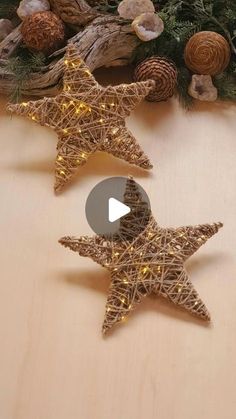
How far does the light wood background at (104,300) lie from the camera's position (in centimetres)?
85

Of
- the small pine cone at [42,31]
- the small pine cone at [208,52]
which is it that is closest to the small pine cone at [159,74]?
the small pine cone at [208,52]

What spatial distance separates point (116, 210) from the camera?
39.0 inches

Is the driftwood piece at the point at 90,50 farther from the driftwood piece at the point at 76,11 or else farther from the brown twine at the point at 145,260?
the brown twine at the point at 145,260

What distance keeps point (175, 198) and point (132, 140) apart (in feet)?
0.39

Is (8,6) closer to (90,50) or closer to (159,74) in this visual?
(90,50)

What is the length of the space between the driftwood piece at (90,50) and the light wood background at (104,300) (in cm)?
6

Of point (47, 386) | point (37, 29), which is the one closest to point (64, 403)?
point (47, 386)

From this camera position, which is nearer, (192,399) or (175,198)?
(192,399)

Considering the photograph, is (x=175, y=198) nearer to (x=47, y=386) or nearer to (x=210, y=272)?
(x=210, y=272)

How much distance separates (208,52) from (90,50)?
0.67ft

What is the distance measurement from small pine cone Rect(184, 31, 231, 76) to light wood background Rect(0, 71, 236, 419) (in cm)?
Result: 9

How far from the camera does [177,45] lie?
119 cm

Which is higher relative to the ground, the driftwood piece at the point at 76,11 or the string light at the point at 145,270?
the driftwood piece at the point at 76,11
